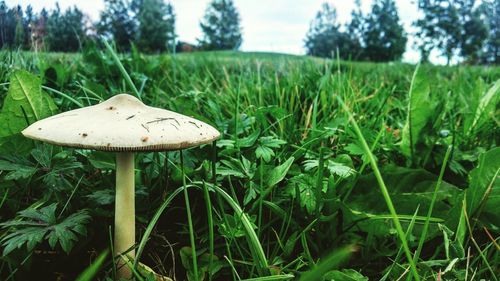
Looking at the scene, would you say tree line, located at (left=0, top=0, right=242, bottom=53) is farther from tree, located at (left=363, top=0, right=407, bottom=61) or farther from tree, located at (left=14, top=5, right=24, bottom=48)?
tree, located at (left=363, top=0, right=407, bottom=61)

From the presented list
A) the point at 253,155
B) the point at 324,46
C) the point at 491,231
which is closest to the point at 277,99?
the point at 253,155

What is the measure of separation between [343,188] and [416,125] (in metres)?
0.56

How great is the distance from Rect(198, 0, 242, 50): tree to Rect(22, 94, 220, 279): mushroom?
48.2 metres

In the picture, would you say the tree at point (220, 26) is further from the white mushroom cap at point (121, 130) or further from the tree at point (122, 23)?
the white mushroom cap at point (121, 130)

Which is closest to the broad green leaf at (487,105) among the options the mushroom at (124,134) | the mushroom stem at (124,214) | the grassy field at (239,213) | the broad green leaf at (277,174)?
the grassy field at (239,213)

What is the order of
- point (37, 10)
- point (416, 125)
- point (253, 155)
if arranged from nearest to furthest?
point (253, 155)
point (416, 125)
point (37, 10)

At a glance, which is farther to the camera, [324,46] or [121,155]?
[324,46]

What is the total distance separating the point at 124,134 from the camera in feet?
2.88

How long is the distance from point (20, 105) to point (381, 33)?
48002 mm

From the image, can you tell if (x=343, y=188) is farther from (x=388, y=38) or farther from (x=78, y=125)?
(x=388, y=38)

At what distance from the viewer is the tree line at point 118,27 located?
200cm

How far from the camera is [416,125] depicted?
5.60 ft

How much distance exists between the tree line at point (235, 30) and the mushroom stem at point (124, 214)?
1266 millimetres

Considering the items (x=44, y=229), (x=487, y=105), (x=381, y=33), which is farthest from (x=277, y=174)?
(x=381, y=33)
